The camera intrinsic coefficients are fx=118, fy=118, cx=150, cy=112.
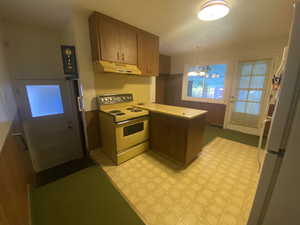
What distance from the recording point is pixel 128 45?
2316mm

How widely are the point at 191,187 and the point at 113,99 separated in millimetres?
2030

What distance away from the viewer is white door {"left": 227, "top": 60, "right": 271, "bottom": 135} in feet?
10.3

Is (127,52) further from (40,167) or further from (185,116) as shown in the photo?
(40,167)

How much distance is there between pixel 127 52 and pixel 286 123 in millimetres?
2399

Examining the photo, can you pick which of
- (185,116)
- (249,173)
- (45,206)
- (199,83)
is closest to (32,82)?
(45,206)

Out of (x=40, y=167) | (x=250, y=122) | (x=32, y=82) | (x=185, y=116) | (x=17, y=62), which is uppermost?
(x=17, y=62)

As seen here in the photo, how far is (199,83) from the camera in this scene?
172 inches

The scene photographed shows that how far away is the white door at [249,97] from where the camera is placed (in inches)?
124

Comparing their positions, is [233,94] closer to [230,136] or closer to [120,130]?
[230,136]

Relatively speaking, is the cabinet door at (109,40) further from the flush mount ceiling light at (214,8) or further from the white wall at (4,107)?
the flush mount ceiling light at (214,8)

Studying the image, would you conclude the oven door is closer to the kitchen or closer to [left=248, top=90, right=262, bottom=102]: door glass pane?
the kitchen


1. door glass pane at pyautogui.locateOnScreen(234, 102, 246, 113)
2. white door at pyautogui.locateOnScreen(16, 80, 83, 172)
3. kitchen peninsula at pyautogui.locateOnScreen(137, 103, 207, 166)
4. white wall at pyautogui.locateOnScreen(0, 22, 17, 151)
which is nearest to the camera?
white wall at pyautogui.locateOnScreen(0, 22, 17, 151)

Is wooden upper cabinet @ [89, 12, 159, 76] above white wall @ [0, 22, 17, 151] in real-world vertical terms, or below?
above

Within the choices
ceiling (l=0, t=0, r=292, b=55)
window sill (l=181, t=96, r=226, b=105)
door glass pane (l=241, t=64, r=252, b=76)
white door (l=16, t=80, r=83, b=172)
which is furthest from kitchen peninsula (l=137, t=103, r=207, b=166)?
door glass pane (l=241, t=64, r=252, b=76)
